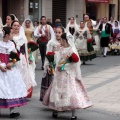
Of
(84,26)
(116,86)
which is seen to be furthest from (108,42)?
(116,86)

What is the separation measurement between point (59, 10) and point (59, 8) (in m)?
0.12

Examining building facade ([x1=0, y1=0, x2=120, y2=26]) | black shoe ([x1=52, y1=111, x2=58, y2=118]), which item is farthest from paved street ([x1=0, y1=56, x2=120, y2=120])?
building facade ([x1=0, y1=0, x2=120, y2=26])

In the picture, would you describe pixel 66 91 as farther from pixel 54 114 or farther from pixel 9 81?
pixel 9 81

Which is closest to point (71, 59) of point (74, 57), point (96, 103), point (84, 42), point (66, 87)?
point (74, 57)

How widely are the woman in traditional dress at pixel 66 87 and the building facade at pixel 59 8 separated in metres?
15.8

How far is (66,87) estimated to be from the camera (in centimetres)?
810

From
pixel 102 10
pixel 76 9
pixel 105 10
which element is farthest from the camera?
pixel 105 10

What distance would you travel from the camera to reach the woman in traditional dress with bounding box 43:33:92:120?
8.01 meters

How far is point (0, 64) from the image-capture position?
8.13 meters

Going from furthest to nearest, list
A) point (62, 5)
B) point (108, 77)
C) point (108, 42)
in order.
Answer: point (62, 5)
point (108, 42)
point (108, 77)

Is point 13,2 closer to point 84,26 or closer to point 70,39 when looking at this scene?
point 84,26

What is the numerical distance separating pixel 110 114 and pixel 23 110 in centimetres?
159

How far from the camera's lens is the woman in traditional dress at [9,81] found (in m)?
8.09

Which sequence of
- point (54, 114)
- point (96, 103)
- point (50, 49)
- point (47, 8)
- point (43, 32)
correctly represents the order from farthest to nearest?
point (47, 8), point (43, 32), point (96, 103), point (50, 49), point (54, 114)
